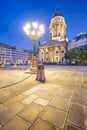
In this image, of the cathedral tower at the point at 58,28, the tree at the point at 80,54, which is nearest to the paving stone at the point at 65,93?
the tree at the point at 80,54

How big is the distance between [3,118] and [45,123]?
927mm

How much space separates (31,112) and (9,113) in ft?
1.72

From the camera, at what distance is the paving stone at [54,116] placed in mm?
1572

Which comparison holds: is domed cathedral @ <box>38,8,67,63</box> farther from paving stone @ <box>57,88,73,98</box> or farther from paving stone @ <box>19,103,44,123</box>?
paving stone @ <box>19,103,44,123</box>

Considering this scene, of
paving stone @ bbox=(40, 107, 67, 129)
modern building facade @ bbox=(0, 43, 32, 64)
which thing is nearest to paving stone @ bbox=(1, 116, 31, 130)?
paving stone @ bbox=(40, 107, 67, 129)

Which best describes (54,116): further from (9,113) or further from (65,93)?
(65,93)

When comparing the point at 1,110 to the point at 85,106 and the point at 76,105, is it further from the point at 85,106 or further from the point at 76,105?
the point at 85,106

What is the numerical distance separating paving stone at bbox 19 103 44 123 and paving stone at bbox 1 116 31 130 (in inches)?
4.4

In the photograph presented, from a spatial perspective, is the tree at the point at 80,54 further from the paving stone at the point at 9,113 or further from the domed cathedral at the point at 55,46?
the paving stone at the point at 9,113

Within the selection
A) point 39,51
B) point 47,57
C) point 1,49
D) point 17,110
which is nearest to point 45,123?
point 17,110

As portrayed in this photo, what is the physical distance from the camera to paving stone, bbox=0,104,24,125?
1.65 metres

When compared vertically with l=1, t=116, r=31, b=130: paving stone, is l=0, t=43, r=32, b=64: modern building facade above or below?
above

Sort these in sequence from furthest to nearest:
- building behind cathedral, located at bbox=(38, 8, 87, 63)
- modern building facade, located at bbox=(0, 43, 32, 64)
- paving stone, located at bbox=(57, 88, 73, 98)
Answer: modern building facade, located at bbox=(0, 43, 32, 64), building behind cathedral, located at bbox=(38, 8, 87, 63), paving stone, located at bbox=(57, 88, 73, 98)

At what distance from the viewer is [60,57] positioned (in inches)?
1802
